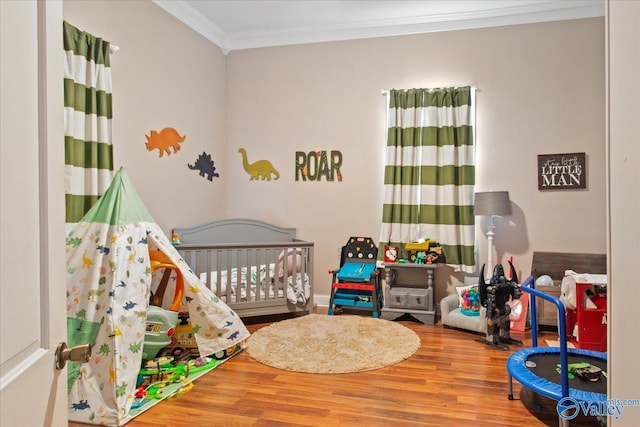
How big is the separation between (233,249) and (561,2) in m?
3.64

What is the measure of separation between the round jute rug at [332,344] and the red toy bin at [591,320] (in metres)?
1.12

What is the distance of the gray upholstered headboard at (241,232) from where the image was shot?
4543 mm

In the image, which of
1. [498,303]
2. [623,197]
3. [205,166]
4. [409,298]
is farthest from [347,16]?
[623,197]

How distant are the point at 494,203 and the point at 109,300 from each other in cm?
315

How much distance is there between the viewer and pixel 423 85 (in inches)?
178

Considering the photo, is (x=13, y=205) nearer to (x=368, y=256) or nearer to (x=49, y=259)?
(x=49, y=259)

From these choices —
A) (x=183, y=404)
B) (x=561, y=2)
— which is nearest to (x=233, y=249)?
(x=183, y=404)

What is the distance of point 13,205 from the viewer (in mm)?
674

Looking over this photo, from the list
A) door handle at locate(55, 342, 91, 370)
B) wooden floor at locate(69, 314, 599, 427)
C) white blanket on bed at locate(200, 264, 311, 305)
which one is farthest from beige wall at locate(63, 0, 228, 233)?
door handle at locate(55, 342, 91, 370)

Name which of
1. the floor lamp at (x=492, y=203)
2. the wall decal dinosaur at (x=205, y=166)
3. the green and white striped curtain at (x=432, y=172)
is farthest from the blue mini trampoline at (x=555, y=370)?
the wall decal dinosaur at (x=205, y=166)

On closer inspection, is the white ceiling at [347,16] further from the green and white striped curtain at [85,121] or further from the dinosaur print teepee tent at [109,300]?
the dinosaur print teepee tent at [109,300]

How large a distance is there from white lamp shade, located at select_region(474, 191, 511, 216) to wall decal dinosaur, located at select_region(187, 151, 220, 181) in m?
2.70

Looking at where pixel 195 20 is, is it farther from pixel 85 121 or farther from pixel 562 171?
pixel 562 171

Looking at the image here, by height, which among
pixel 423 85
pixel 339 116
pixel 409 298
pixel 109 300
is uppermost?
pixel 423 85
